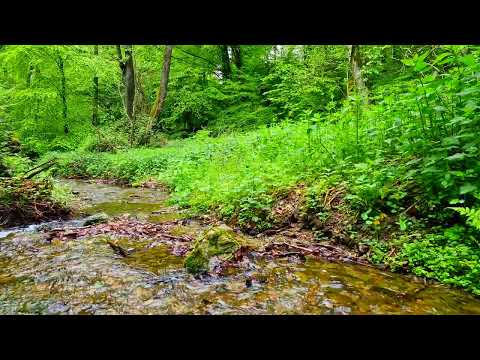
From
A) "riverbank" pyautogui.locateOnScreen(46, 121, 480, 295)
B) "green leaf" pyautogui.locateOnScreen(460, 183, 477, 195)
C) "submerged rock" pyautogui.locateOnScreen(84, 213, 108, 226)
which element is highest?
"green leaf" pyautogui.locateOnScreen(460, 183, 477, 195)

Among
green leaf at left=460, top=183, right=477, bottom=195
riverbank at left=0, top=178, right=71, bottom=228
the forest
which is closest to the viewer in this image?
the forest

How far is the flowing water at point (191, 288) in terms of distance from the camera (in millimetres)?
3334

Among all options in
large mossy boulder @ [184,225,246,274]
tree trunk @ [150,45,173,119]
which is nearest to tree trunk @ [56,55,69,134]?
tree trunk @ [150,45,173,119]

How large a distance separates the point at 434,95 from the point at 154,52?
23042mm

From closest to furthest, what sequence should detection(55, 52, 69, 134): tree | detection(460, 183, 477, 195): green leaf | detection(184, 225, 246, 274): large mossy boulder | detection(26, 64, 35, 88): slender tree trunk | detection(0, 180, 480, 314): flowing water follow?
1. detection(0, 180, 480, 314): flowing water
2. detection(460, 183, 477, 195): green leaf
3. detection(184, 225, 246, 274): large mossy boulder
4. detection(55, 52, 69, 134): tree
5. detection(26, 64, 35, 88): slender tree trunk

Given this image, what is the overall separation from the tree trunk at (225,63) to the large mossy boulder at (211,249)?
846 inches

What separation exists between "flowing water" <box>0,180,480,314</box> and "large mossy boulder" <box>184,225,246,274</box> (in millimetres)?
159

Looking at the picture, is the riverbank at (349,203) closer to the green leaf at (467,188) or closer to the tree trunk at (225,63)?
the green leaf at (467,188)

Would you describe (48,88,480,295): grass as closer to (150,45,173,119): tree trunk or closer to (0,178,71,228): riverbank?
(0,178,71,228): riverbank

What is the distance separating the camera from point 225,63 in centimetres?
2489

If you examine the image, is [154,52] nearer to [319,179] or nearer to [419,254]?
[319,179]

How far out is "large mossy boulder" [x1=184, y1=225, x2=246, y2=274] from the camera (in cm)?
427
